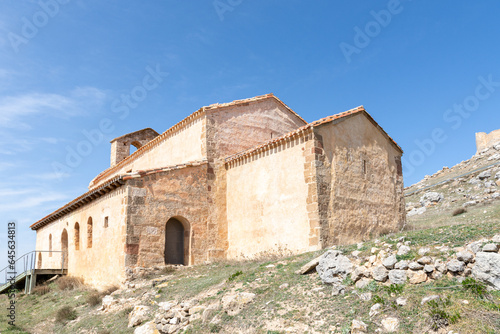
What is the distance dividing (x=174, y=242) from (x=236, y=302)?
25.0 ft

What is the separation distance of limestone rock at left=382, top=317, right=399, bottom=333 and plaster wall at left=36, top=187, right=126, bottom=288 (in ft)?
34.3

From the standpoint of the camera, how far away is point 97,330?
1109cm

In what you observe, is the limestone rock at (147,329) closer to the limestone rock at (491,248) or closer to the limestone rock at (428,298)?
the limestone rock at (428,298)

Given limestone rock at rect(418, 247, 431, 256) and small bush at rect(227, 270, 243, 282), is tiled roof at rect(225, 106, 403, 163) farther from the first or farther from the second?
limestone rock at rect(418, 247, 431, 256)

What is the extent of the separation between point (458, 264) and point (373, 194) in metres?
8.49

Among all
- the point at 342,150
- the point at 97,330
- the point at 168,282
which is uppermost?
the point at 342,150

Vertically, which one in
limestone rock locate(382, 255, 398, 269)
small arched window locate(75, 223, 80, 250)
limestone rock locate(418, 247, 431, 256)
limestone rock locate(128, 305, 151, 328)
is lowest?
limestone rock locate(128, 305, 151, 328)

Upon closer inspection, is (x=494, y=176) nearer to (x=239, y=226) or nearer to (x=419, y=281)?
(x=239, y=226)

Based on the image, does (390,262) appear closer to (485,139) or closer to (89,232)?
(89,232)

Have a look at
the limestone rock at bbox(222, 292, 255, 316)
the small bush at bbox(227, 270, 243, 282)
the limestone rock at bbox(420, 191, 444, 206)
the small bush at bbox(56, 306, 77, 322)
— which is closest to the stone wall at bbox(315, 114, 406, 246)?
the small bush at bbox(227, 270, 243, 282)

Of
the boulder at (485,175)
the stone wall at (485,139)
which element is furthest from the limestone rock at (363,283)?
the stone wall at (485,139)

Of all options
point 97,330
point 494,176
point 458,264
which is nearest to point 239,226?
point 97,330

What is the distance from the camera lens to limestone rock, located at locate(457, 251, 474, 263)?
7395 millimetres

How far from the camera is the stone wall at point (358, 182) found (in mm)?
13766
